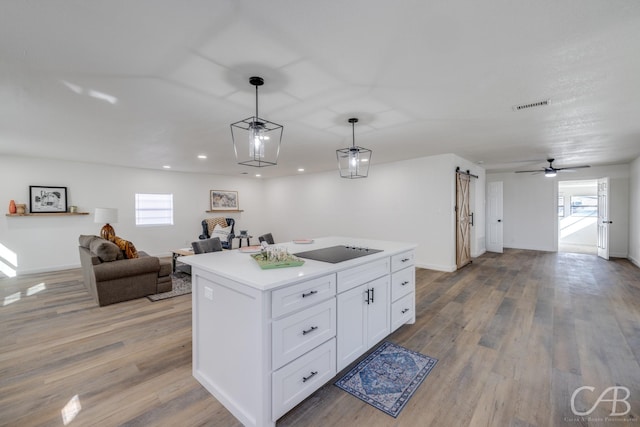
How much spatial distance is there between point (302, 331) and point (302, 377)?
310 mm

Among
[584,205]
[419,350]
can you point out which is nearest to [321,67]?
[419,350]

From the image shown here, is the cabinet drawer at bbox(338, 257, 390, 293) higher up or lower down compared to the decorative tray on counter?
lower down

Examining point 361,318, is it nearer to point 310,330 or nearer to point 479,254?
point 310,330

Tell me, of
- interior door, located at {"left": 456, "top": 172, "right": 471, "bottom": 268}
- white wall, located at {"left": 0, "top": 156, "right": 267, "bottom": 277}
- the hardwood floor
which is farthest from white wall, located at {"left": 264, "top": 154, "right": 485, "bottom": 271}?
white wall, located at {"left": 0, "top": 156, "right": 267, "bottom": 277}

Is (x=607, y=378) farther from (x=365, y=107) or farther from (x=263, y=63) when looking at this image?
(x=263, y=63)

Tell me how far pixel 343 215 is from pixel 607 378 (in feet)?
18.5

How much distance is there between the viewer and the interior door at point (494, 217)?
7743mm

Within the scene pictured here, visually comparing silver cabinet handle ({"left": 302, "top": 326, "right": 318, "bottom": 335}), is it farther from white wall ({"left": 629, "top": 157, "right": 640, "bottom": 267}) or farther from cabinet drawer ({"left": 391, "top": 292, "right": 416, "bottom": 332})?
white wall ({"left": 629, "top": 157, "right": 640, "bottom": 267})

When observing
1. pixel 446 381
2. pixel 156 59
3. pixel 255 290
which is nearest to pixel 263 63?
pixel 156 59

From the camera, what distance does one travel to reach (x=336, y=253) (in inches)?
101

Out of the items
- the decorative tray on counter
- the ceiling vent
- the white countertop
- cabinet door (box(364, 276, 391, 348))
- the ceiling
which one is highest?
the ceiling

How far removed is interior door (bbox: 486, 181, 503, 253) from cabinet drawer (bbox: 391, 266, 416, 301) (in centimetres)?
616

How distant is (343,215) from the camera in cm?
737

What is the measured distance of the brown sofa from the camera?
368cm
